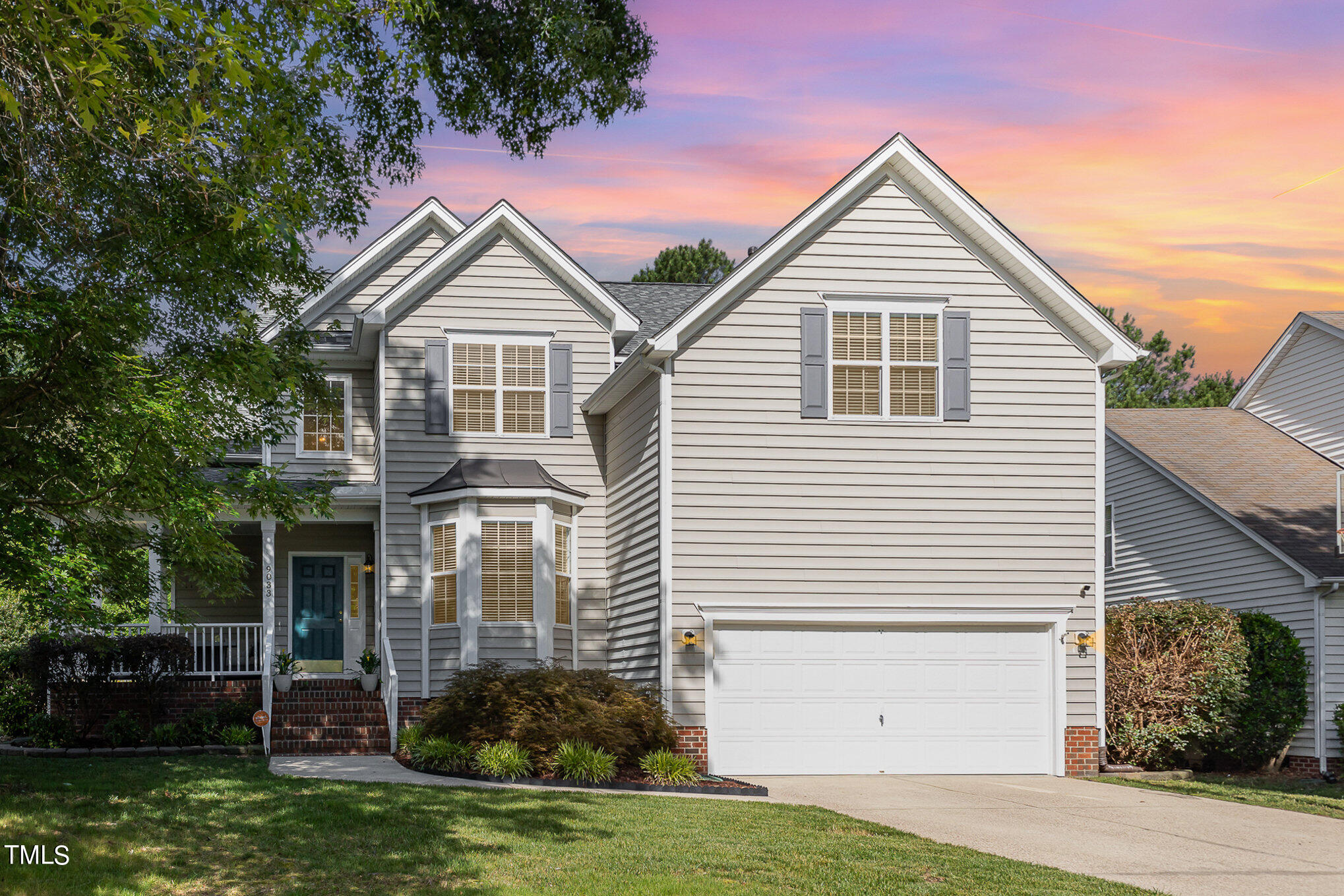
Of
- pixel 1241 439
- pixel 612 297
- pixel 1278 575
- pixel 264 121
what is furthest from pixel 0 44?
pixel 1241 439

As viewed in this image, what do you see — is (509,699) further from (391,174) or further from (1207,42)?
(1207,42)

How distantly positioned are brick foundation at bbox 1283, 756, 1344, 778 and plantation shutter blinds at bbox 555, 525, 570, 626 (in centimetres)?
1169

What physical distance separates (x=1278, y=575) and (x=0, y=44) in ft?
62.2

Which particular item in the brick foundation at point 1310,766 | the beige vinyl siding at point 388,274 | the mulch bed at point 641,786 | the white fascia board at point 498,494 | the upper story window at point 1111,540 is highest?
the beige vinyl siding at point 388,274

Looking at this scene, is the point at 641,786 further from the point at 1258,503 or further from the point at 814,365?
the point at 1258,503

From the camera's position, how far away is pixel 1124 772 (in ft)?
54.9

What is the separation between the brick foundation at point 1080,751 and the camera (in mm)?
16094

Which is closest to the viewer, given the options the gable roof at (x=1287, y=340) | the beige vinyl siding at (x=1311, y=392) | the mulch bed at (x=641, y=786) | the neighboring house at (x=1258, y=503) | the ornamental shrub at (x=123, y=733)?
the mulch bed at (x=641, y=786)

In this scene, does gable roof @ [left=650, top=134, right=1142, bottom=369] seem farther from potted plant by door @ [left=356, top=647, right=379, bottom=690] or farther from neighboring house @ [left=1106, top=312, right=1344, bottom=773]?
potted plant by door @ [left=356, top=647, right=379, bottom=690]

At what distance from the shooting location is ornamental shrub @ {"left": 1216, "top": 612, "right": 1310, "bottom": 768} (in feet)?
61.3

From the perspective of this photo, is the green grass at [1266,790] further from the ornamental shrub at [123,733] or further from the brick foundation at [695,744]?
the ornamental shrub at [123,733]

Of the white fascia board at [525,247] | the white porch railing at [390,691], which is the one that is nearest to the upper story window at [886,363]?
the white fascia board at [525,247]

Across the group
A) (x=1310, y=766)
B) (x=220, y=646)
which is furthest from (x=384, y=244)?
(x=1310, y=766)

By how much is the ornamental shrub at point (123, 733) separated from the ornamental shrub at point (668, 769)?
24.3 ft
